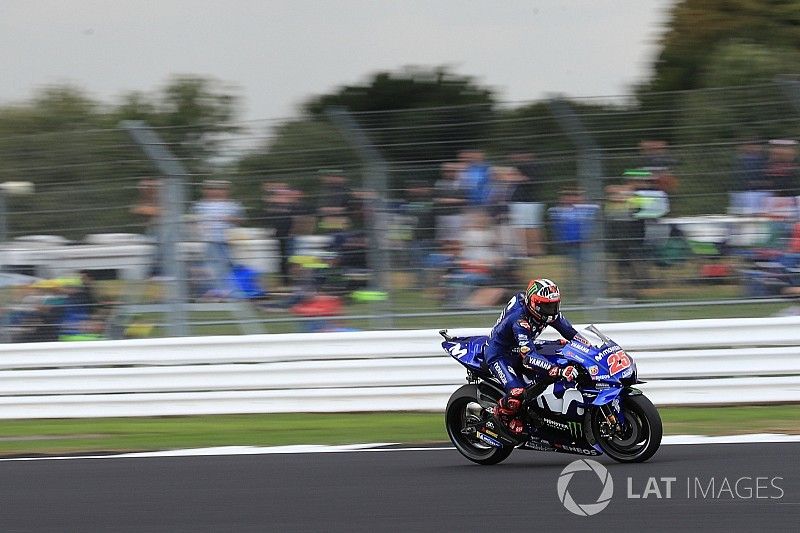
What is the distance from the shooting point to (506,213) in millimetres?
10375

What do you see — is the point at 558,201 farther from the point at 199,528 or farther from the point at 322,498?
the point at 199,528

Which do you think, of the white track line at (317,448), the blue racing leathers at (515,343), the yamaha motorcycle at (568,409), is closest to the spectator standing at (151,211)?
the white track line at (317,448)

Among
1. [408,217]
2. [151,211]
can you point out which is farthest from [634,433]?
[151,211]

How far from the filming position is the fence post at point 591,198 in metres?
→ 10.3

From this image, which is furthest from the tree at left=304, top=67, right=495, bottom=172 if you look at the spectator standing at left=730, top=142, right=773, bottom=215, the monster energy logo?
the monster energy logo

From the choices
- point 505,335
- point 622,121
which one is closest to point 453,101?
point 622,121

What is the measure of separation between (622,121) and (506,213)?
1276 millimetres

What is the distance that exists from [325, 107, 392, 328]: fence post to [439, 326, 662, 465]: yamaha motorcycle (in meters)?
2.24

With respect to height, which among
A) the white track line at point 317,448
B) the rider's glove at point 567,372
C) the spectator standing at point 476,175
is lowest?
the white track line at point 317,448

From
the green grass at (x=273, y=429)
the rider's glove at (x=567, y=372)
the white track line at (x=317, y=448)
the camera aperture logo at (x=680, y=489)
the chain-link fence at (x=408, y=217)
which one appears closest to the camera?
the camera aperture logo at (x=680, y=489)

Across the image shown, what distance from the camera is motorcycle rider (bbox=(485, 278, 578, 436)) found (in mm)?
7887

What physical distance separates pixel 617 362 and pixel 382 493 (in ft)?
5.55

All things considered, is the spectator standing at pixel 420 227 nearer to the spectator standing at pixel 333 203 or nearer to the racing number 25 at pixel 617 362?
the spectator standing at pixel 333 203

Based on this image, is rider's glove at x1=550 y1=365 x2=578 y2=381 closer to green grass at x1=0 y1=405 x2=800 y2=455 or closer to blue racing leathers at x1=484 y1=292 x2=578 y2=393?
blue racing leathers at x1=484 y1=292 x2=578 y2=393
